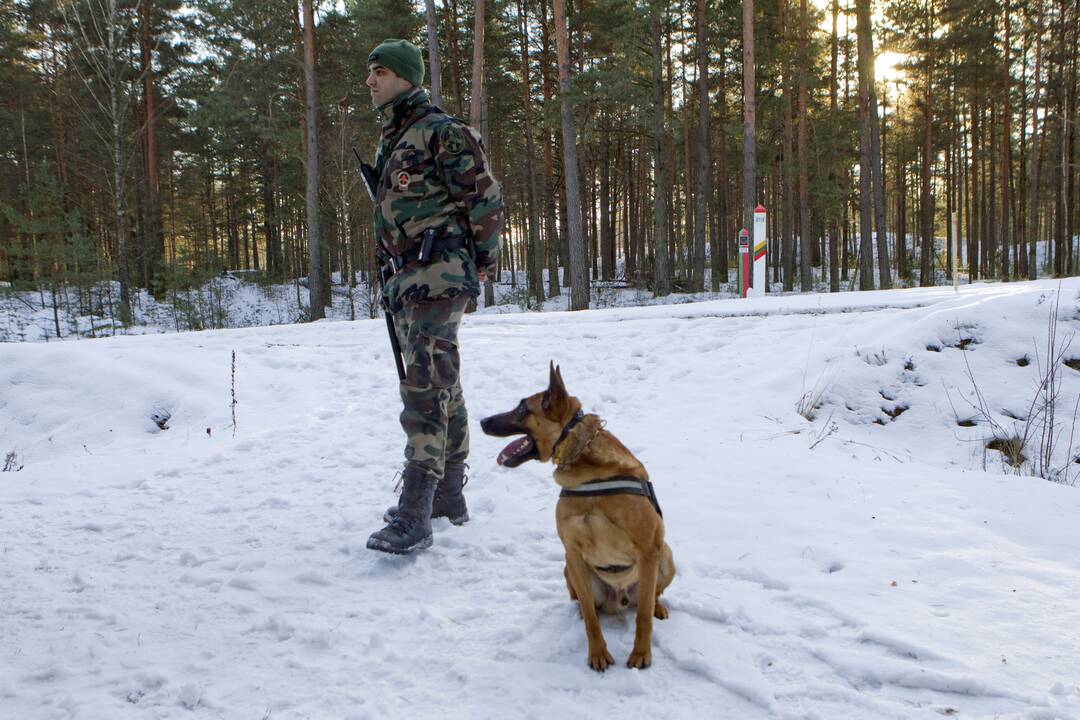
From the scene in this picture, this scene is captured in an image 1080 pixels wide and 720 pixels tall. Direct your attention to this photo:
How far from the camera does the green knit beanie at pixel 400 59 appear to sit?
10.5 feet

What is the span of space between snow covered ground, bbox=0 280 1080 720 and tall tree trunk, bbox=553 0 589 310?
10.7m

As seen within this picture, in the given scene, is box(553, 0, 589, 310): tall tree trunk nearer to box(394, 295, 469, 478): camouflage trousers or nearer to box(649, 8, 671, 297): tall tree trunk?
box(649, 8, 671, 297): tall tree trunk

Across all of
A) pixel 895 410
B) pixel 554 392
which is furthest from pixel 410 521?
pixel 895 410

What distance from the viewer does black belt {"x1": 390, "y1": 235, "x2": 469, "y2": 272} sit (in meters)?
3.21

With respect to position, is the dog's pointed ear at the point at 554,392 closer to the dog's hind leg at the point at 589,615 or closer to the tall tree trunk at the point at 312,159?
the dog's hind leg at the point at 589,615

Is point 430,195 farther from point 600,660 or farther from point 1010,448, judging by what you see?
point 1010,448

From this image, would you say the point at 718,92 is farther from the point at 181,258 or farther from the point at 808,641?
the point at 808,641

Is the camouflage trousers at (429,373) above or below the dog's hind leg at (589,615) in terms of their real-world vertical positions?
above

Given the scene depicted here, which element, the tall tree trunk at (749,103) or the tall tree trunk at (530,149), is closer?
the tall tree trunk at (749,103)

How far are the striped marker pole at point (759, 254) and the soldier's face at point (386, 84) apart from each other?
988 centimetres

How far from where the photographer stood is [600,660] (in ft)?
7.30

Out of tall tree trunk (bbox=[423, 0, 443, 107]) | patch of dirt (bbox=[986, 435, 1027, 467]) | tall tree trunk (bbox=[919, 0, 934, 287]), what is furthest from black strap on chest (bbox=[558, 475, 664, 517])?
tall tree trunk (bbox=[919, 0, 934, 287])

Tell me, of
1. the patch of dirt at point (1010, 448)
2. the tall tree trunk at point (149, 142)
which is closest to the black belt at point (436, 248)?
the patch of dirt at point (1010, 448)

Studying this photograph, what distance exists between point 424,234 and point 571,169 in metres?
14.3
